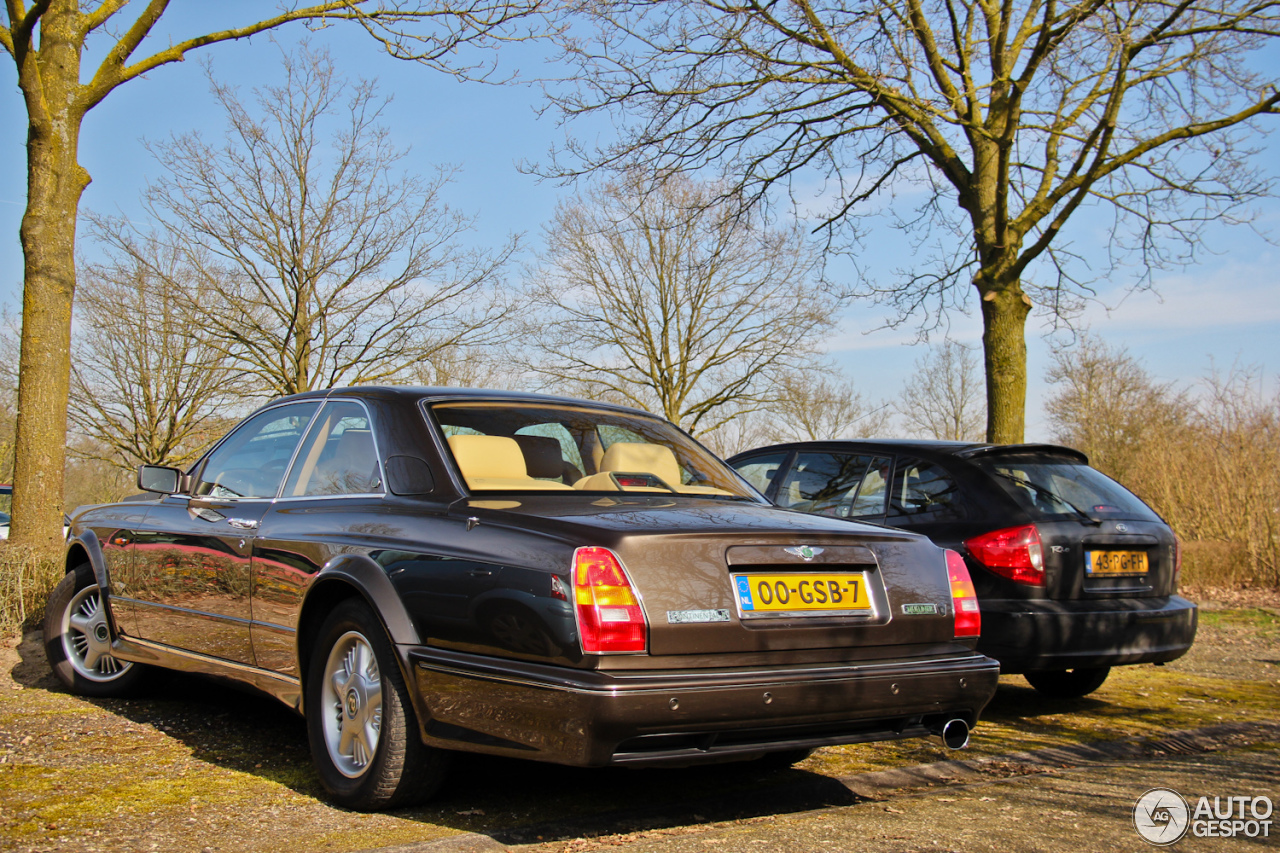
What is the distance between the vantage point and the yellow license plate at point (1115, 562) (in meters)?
5.45

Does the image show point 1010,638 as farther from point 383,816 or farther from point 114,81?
point 114,81

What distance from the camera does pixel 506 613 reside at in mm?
3090

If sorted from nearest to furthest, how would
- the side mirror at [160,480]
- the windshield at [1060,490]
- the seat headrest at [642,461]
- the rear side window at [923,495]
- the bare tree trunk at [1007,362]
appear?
1. the seat headrest at [642,461]
2. the side mirror at [160,480]
3. the windshield at [1060,490]
4. the rear side window at [923,495]
5. the bare tree trunk at [1007,362]

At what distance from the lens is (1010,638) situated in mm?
5227

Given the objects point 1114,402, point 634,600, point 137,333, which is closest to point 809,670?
point 634,600

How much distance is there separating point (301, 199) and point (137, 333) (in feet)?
32.5

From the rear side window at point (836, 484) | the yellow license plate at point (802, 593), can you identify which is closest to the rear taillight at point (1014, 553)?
the rear side window at point (836, 484)

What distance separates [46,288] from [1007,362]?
27.9 ft

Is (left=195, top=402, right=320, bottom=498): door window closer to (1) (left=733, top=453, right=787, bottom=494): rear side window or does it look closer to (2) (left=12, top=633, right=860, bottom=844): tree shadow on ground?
(2) (left=12, top=633, right=860, bottom=844): tree shadow on ground

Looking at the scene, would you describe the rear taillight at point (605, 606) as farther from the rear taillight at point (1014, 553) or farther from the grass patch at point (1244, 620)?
the grass patch at point (1244, 620)

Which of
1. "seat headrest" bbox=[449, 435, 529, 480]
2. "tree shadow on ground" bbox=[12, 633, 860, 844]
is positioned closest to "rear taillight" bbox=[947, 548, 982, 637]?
"tree shadow on ground" bbox=[12, 633, 860, 844]

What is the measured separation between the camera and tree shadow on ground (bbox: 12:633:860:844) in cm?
345

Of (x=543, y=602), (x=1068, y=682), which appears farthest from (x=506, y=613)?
(x=1068, y=682)

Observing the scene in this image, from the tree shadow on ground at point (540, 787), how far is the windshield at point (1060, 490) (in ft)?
7.13
